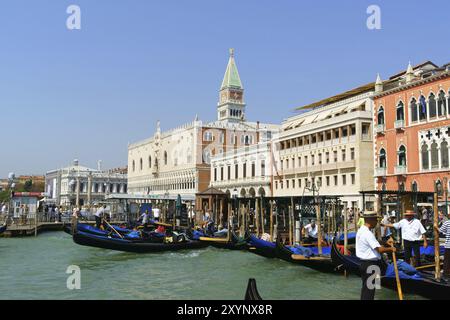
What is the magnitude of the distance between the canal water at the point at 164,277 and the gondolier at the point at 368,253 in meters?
3.82

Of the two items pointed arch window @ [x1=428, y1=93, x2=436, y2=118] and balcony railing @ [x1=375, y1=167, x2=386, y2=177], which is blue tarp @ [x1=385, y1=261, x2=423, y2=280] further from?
balcony railing @ [x1=375, y1=167, x2=386, y2=177]

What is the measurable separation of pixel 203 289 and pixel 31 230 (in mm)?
18273

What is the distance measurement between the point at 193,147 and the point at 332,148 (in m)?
23.1

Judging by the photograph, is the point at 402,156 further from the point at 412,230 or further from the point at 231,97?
the point at 231,97

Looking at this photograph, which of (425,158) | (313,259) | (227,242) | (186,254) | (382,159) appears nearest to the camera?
(313,259)

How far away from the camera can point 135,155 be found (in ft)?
225

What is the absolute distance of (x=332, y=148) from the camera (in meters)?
29.4

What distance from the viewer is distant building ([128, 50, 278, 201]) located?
1978 inches

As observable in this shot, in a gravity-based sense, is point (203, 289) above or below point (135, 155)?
below

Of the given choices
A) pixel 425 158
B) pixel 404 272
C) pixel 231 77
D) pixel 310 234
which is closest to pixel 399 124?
pixel 425 158

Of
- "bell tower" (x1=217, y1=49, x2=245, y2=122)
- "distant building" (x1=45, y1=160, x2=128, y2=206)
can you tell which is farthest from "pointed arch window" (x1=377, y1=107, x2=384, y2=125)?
"distant building" (x1=45, y1=160, x2=128, y2=206)

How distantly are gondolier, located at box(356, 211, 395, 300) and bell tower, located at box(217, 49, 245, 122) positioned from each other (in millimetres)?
59784
